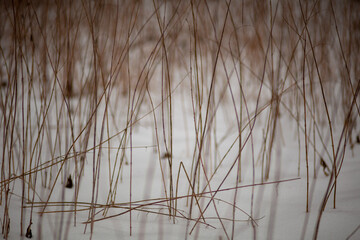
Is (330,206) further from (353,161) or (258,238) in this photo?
(353,161)

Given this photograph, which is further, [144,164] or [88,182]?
[144,164]

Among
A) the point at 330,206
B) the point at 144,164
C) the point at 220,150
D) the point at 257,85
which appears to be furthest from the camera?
the point at 257,85

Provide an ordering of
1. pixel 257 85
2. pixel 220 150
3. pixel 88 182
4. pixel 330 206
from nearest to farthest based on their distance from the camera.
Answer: pixel 330 206 → pixel 88 182 → pixel 220 150 → pixel 257 85

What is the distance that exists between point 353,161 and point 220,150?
0.57m

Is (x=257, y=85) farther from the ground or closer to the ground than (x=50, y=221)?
farther from the ground

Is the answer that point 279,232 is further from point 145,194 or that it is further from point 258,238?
point 145,194

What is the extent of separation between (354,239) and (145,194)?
0.58 metres

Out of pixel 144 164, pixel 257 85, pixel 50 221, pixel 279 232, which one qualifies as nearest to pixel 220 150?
pixel 144 164

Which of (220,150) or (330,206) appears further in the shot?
(220,150)

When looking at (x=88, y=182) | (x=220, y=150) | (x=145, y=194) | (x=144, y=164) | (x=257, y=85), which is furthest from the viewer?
(x=257, y=85)

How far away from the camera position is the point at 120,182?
0.90m

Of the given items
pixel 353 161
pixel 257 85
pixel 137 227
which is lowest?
pixel 137 227

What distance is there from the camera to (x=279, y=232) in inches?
23.9

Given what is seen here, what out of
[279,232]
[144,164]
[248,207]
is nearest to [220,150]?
[144,164]
